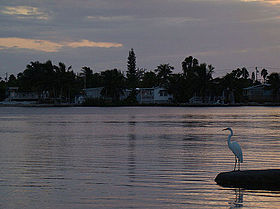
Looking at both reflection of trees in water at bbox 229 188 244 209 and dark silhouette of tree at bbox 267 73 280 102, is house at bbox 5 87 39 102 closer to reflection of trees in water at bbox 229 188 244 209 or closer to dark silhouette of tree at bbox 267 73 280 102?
dark silhouette of tree at bbox 267 73 280 102

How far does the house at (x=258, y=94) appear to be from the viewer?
13162cm

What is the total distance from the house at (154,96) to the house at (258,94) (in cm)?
2155

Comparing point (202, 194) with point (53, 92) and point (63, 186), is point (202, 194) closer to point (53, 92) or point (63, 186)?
point (63, 186)

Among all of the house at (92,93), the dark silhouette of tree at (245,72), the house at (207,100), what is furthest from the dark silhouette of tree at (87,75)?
the dark silhouette of tree at (245,72)

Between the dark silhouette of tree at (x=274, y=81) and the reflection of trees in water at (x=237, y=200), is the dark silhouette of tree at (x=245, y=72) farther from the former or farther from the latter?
the reflection of trees in water at (x=237, y=200)

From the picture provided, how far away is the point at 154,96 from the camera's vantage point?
5364 inches

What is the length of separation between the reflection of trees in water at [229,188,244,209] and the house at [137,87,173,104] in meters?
119

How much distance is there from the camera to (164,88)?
130 m

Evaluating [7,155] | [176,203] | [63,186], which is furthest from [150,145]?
[176,203]

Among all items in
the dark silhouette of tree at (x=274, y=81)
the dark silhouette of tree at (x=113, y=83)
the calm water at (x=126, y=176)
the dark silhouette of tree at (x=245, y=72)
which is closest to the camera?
the calm water at (x=126, y=176)

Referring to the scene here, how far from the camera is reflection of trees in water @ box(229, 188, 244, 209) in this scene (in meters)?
11.9

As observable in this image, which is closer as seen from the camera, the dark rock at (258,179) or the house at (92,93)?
the dark rock at (258,179)

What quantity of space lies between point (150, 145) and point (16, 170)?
1127 centimetres

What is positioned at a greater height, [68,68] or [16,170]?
[68,68]
